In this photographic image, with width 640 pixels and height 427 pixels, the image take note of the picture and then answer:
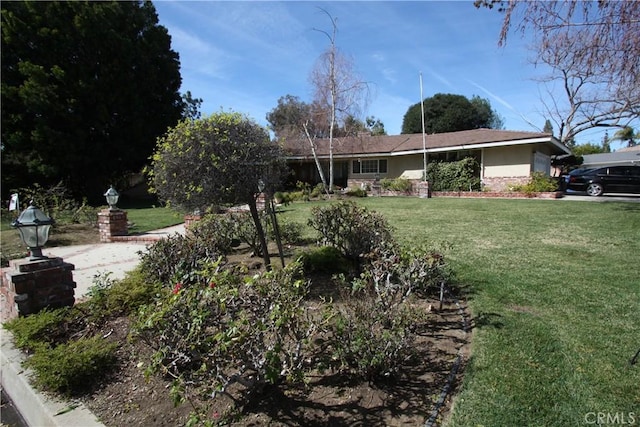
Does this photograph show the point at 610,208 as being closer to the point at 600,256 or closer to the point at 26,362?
the point at 600,256

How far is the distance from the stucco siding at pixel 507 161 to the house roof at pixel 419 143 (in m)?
0.74

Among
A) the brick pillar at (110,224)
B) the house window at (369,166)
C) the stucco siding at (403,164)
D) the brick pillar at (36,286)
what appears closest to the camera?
the brick pillar at (36,286)

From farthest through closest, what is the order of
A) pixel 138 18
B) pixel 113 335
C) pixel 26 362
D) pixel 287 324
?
pixel 138 18
pixel 113 335
pixel 26 362
pixel 287 324

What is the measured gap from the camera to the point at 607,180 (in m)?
16.0

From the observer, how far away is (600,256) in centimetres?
580

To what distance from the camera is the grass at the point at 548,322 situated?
2.36m

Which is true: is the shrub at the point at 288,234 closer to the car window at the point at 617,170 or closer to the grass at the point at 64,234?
the grass at the point at 64,234

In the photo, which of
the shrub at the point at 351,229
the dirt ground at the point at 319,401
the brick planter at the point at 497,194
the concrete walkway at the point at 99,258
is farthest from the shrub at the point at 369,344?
the brick planter at the point at 497,194

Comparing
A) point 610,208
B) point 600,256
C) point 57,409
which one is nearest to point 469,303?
point 600,256

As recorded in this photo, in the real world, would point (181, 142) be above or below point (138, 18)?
below

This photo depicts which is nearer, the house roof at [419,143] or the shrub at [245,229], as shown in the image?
the shrub at [245,229]

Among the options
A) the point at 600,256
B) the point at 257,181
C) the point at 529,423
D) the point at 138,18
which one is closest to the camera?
the point at 529,423

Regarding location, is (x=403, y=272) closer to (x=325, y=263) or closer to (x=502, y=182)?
(x=325, y=263)

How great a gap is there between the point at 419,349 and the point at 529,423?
982 millimetres
